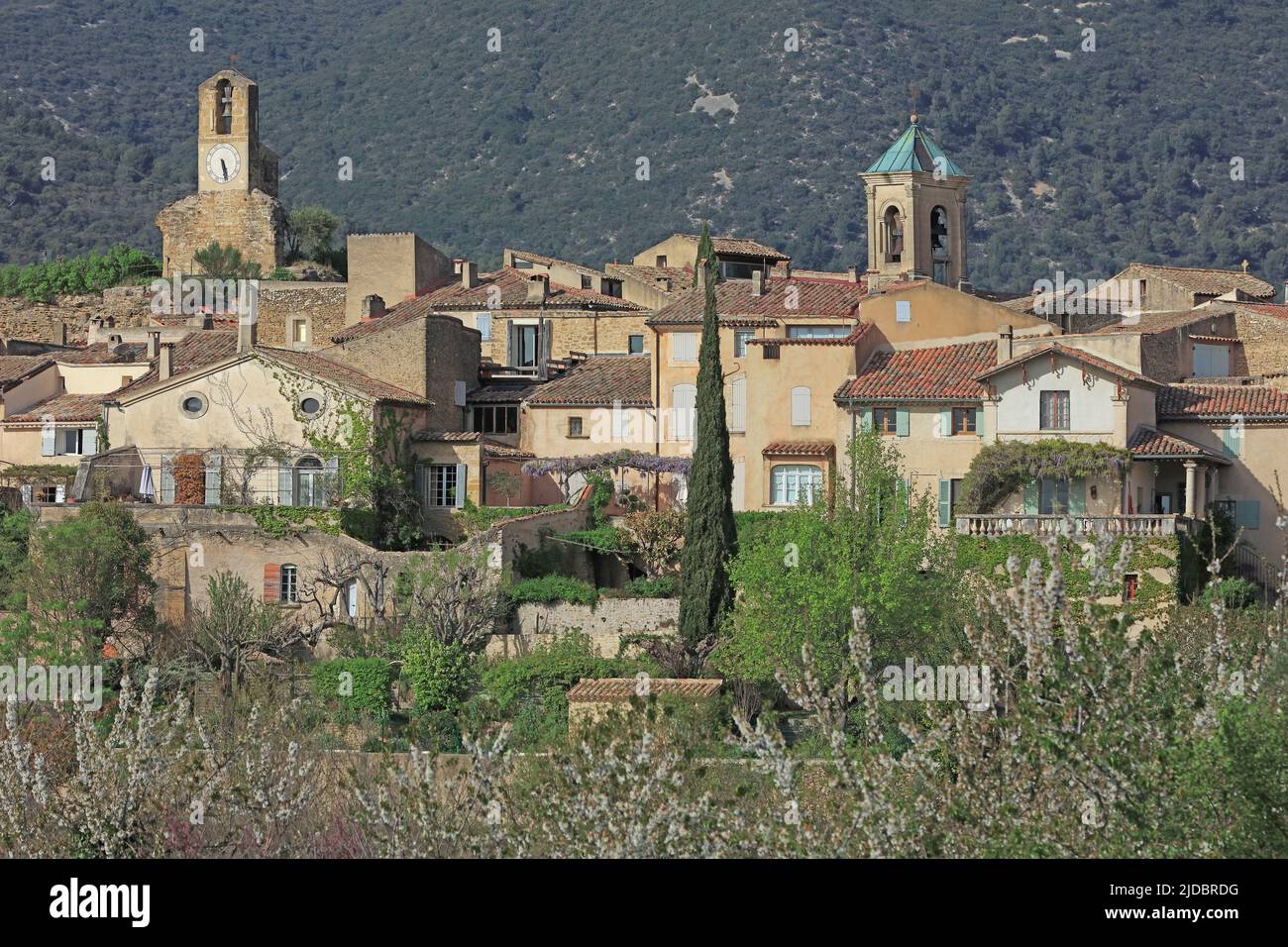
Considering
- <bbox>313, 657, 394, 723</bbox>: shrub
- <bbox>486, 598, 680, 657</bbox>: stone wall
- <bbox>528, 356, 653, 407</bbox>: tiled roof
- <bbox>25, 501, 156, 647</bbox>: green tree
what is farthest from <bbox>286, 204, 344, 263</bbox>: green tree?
<bbox>313, 657, 394, 723</bbox>: shrub

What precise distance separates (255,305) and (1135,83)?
83492 mm

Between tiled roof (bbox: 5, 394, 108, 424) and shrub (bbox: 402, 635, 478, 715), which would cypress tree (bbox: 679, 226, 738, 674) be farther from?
tiled roof (bbox: 5, 394, 108, 424)

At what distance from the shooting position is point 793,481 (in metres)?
50.1

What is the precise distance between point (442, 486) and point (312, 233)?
120ft

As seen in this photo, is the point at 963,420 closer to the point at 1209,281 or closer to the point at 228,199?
the point at 1209,281

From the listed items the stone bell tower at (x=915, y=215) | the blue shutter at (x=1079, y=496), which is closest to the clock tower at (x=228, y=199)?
the stone bell tower at (x=915, y=215)

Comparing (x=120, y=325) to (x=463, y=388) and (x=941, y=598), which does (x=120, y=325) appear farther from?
(x=941, y=598)

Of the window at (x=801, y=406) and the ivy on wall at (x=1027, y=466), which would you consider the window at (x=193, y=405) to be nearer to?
the window at (x=801, y=406)

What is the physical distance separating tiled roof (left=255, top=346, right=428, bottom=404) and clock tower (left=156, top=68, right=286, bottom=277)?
24728mm

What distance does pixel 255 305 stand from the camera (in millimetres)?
68438

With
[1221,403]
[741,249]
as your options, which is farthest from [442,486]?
[741,249]

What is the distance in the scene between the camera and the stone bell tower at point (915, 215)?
237ft

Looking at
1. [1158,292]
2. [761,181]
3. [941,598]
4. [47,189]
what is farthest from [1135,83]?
[941,598]

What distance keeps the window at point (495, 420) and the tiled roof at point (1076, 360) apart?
12041 mm
